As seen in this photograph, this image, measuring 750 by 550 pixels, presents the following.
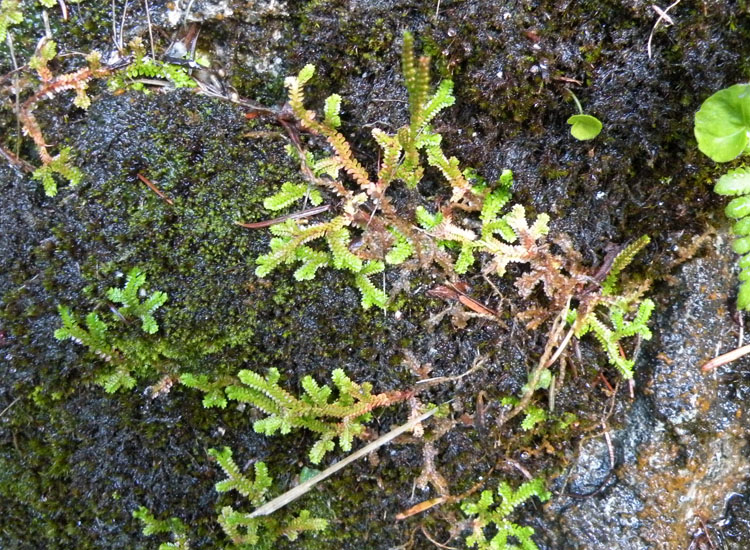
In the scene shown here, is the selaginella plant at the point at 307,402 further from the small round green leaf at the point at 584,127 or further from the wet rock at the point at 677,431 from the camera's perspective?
the small round green leaf at the point at 584,127

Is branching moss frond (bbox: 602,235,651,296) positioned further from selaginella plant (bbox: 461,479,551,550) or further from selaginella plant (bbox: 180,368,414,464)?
selaginella plant (bbox: 180,368,414,464)

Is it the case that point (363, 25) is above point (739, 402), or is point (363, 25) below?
above

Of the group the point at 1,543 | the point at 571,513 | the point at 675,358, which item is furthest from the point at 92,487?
the point at 675,358

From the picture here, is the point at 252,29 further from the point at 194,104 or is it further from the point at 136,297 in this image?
the point at 136,297

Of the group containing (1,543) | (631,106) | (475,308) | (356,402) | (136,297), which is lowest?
(1,543)

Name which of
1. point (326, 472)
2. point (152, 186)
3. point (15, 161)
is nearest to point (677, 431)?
point (326, 472)

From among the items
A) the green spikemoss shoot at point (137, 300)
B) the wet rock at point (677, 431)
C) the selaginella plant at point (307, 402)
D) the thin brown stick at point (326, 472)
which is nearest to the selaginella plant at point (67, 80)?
the green spikemoss shoot at point (137, 300)
